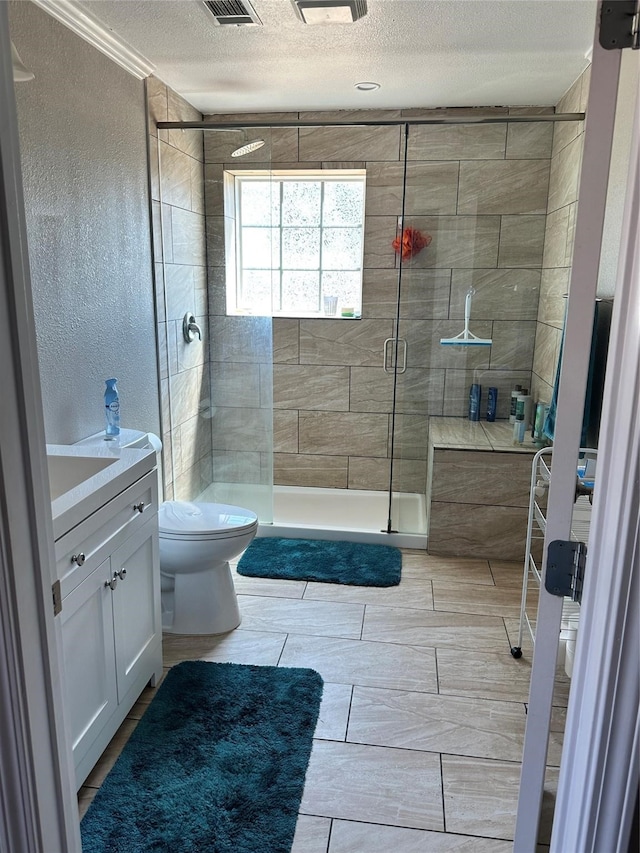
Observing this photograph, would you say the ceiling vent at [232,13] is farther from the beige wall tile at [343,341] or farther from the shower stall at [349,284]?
the beige wall tile at [343,341]

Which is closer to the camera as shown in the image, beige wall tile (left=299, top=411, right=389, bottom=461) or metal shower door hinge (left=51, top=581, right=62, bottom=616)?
metal shower door hinge (left=51, top=581, right=62, bottom=616)

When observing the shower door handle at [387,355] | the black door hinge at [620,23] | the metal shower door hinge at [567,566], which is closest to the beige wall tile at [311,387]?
the shower door handle at [387,355]

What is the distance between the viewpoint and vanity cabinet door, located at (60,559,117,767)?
172cm

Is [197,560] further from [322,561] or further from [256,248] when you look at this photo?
[256,248]

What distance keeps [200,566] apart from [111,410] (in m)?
0.77

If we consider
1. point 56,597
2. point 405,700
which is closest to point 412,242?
point 405,700

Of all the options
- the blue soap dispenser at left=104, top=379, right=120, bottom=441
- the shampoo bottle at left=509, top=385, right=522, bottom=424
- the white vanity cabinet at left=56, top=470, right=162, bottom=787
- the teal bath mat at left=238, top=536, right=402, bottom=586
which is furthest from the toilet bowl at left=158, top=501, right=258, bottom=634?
the shampoo bottle at left=509, top=385, right=522, bottom=424

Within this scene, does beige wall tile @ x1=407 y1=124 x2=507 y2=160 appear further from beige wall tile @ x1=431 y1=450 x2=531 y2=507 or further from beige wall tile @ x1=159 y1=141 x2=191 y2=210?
beige wall tile @ x1=431 y1=450 x2=531 y2=507

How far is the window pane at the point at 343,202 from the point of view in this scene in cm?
423

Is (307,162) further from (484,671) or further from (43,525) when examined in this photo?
(43,525)

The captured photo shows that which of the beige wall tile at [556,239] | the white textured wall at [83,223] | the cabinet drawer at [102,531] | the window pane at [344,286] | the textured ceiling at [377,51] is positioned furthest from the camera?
the window pane at [344,286]

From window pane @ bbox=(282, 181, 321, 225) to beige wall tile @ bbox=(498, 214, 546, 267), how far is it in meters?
1.33

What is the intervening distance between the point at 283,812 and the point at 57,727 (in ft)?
3.28

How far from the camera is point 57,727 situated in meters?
1.10
